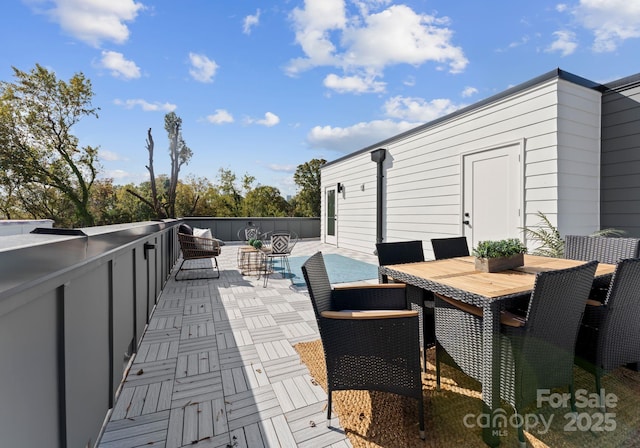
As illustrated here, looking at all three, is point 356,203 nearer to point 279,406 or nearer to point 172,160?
point 279,406

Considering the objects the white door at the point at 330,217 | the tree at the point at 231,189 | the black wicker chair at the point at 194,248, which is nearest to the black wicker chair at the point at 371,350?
the black wicker chair at the point at 194,248

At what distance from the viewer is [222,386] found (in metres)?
1.95

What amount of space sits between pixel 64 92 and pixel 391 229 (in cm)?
1679

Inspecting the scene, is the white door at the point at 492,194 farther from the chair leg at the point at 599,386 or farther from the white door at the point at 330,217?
the white door at the point at 330,217

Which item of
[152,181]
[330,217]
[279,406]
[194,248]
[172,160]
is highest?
[172,160]

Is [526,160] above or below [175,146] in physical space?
below

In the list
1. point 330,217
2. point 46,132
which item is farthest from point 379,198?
point 46,132

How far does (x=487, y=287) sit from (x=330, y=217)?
8.76 metres

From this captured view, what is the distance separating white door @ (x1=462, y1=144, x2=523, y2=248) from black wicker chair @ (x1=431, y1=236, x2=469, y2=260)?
173 cm

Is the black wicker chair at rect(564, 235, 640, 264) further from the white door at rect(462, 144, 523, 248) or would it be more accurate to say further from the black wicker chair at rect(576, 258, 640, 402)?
the white door at rect(462, 144, 523, 248)

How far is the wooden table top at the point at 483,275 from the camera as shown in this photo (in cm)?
157

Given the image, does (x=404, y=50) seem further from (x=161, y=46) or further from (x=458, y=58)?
(x=161, y=46)

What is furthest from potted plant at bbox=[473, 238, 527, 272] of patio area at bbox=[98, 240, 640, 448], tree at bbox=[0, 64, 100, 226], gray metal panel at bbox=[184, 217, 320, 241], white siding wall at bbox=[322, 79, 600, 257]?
tree at bbox=[0, 64, 100, 226]

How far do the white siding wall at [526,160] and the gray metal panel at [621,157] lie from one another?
0.12 metres
